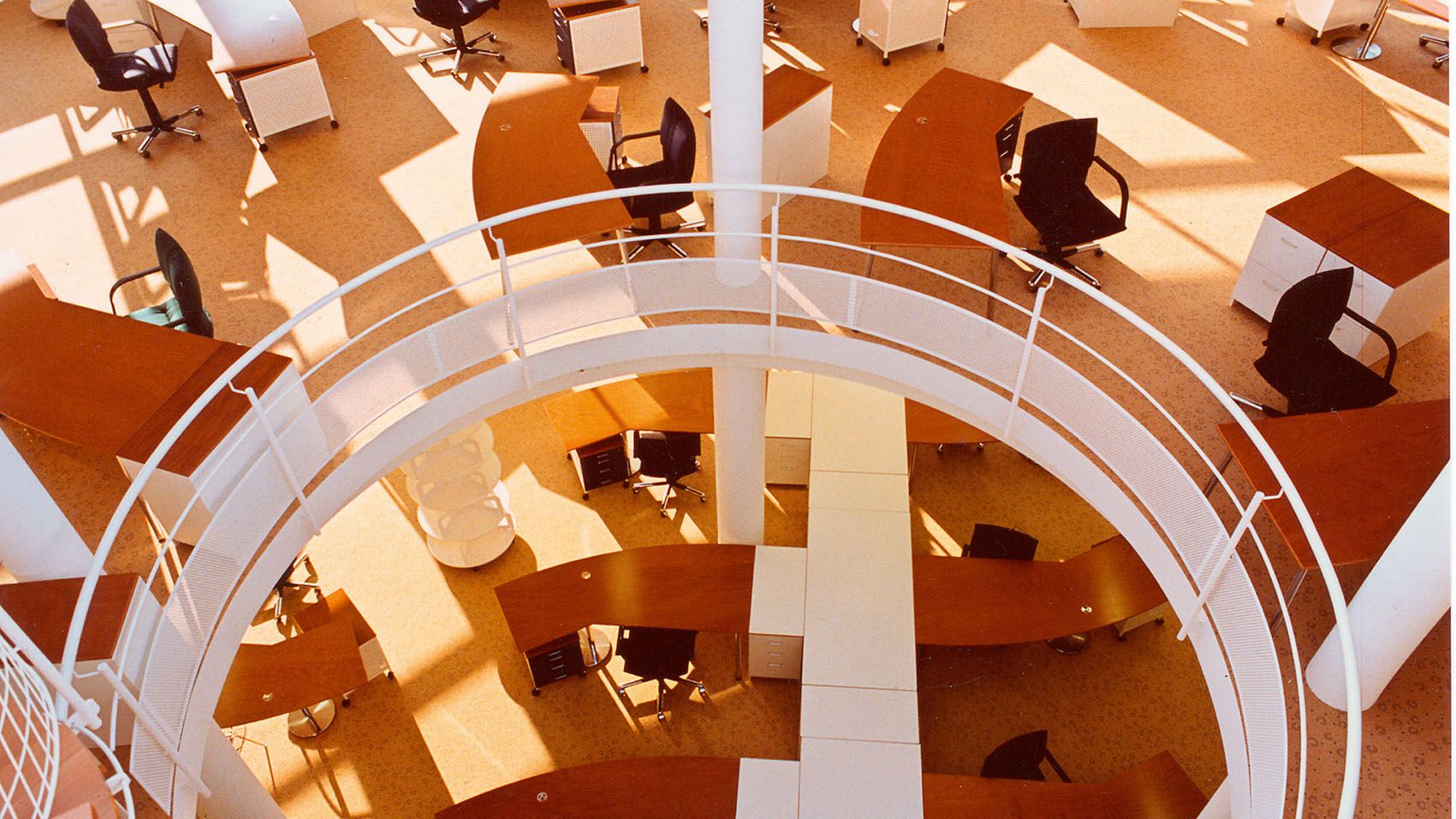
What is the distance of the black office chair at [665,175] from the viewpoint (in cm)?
770

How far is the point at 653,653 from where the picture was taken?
7078 mm

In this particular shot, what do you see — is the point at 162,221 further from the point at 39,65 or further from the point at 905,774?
the point at 905,774

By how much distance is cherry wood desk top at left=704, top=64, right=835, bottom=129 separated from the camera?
7.89 m

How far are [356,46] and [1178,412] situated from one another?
813 cm

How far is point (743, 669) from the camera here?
7523mm

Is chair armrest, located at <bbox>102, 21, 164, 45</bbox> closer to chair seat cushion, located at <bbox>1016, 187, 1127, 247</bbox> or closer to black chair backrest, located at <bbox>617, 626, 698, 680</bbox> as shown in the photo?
black chair backrest, located at <bbox>617, 626, 698, 680</bbox>

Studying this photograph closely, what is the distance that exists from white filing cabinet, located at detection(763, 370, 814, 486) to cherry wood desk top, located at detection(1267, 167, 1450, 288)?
10.7 feet

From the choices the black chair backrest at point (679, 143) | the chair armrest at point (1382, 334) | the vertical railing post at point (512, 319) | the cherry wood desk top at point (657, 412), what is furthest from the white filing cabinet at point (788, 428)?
the chair armrest at point (1382, 334)

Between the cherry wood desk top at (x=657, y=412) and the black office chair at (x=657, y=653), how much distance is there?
1.46 meters

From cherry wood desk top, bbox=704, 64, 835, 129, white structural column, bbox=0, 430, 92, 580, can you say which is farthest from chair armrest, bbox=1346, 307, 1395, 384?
white structural column, bbox=0, 430, 92, 580

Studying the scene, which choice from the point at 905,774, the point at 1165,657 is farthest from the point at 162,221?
the point at 1165,657

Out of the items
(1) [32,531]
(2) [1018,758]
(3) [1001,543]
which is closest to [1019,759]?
(2) [1018,758]

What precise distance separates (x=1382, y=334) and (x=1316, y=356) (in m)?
0.35

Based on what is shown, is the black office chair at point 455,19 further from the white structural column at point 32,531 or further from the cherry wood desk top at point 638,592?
the white structural column at point 32,531
